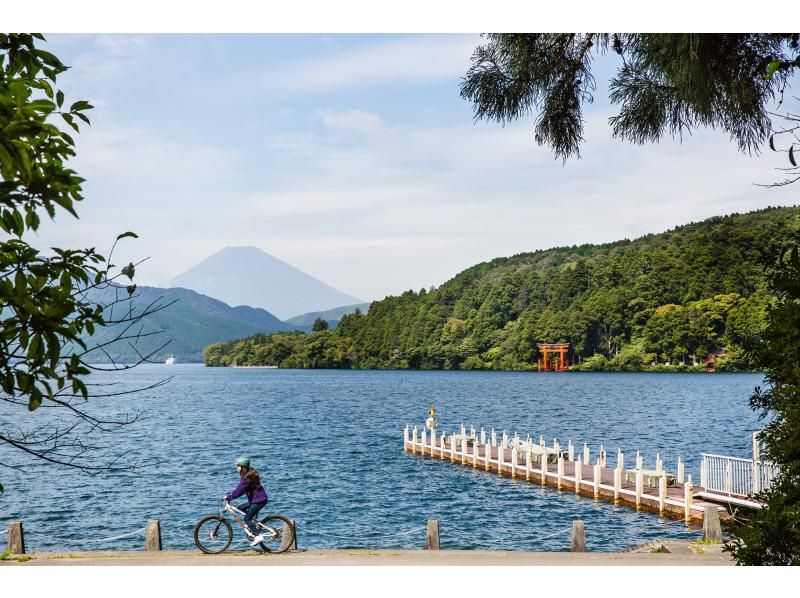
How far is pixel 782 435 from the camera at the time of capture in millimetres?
3990

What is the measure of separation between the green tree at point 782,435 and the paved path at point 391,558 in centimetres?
318

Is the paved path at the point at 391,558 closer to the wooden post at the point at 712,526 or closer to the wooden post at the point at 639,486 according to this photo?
the wooden post at the point at 712,526

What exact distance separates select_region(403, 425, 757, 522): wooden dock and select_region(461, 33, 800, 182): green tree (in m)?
6.70

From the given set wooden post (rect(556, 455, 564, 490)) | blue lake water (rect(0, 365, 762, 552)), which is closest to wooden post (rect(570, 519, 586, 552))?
blue lake water (rect(0, 365, 762, 552))

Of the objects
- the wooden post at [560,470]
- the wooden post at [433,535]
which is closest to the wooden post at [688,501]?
the wooden post at [560,470]

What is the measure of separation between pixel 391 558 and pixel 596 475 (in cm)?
1071

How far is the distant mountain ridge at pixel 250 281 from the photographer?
189ft

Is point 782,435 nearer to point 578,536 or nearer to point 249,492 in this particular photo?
point 578,536

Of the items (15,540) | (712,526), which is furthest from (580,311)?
(15,540)

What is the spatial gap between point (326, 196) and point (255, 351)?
148 feet

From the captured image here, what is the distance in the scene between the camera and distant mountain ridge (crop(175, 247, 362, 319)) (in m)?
57.5

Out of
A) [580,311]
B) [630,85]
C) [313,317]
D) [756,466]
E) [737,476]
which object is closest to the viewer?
[630,85]

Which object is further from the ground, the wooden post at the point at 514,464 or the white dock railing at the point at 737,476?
the white dock railing at the point at 737,476

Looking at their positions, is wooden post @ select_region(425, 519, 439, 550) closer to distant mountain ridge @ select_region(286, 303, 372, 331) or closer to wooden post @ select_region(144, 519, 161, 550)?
wooden post @ select_region(144, 519, 161, 550)
